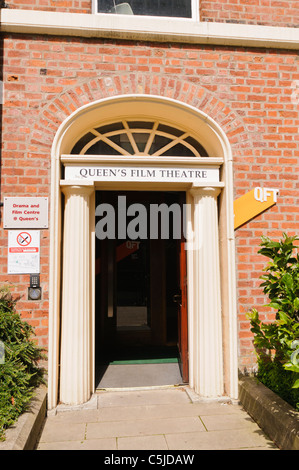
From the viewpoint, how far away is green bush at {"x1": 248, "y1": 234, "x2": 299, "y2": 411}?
3048 millimetres

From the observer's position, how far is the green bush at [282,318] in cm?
305

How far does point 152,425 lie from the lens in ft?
11.3

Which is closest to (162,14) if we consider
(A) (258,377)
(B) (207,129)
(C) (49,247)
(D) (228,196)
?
(B) (207,129)

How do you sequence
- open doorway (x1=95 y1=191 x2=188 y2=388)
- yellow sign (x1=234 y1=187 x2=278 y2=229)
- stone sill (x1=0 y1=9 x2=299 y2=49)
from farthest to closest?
open doorway (x1=95 y1=191 x2=188 y2=388) < yellow sign (x1=234 y1=187 x2=278 y2=229) < stone sill (x1=0 y1=9 x2=299 y2=49)

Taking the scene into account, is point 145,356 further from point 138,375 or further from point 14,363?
point 14,363

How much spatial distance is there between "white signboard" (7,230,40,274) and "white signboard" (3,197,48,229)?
91 millimetres

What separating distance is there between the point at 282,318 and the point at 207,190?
5.87 ft

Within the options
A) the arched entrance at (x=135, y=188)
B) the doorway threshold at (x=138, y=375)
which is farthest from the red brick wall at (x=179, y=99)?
the doorway threshold at (x=138, y=375)

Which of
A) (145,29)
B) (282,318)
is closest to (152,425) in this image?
(282,318)

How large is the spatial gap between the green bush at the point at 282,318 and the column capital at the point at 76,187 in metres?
2.05

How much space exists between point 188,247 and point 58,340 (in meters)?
1.92

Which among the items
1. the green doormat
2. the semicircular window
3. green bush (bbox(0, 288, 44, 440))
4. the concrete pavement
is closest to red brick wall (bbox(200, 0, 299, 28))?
the semicircular window

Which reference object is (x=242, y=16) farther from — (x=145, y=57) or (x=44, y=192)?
(x=44, y=192)

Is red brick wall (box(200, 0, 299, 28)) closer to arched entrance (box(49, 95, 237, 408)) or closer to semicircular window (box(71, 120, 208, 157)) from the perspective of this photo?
arched entrance (box(49, 95, 237, 408))
